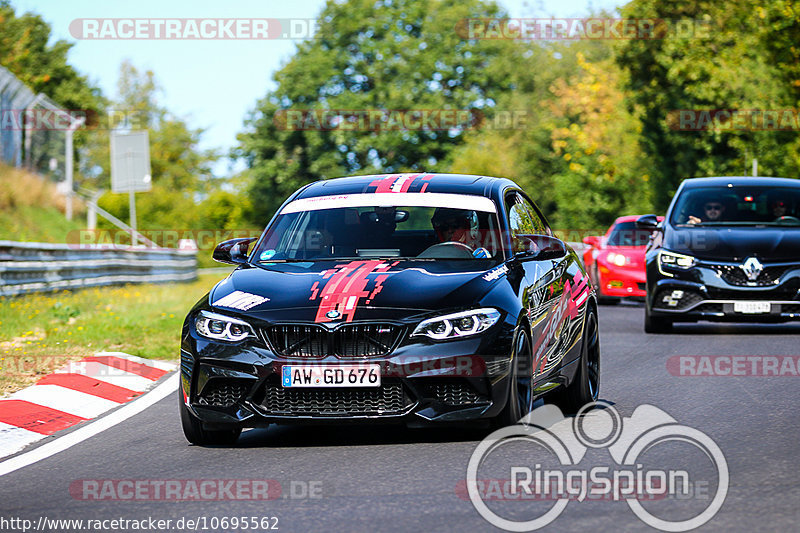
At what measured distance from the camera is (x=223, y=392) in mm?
7262

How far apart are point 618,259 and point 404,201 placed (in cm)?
1253

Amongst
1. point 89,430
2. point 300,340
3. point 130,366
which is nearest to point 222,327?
point 300,340

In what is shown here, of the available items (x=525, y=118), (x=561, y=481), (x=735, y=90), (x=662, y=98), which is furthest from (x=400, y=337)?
(x=525, y=118)

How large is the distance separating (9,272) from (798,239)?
10443mm

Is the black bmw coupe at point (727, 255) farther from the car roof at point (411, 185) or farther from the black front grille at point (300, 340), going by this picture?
the black front grille at point (300, 340)

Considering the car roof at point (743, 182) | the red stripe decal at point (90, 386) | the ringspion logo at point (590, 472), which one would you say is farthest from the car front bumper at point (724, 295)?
the red stripe decal at point (90, 386)

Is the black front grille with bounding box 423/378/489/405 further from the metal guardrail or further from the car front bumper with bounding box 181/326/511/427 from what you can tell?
the metal guardrail

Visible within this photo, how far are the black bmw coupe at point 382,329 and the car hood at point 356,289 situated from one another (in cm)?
1

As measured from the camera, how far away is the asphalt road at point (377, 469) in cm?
543

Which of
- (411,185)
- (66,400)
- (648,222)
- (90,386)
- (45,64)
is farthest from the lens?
(45,64)

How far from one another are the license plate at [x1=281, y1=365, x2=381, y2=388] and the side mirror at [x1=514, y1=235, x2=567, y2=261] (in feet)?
5.07

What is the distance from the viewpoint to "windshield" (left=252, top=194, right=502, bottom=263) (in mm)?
8188

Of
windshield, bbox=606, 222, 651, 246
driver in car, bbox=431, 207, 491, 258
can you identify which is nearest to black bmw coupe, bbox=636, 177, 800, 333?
windshield, bbox=606, 222, 651, 246

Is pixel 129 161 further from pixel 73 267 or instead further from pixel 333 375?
pixel 333 375
